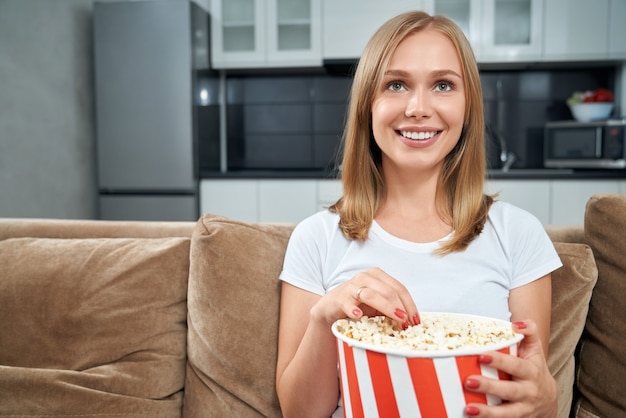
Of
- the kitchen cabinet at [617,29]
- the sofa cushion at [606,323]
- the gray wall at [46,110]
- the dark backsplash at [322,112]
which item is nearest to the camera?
the sofa cushion at [606,323]

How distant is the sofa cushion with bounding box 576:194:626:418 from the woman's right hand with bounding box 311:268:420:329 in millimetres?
604

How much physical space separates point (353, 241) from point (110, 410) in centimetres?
58

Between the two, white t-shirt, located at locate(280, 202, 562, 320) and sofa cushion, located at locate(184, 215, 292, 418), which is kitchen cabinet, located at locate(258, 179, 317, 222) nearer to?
sofa cushion, located at locate(184, 215, 292, 418)

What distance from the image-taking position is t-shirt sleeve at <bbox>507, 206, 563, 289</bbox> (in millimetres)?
975

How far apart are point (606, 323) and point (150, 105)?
321cm

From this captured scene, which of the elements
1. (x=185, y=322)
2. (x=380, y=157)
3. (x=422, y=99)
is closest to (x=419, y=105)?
(x=422, y=99)

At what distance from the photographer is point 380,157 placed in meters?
1.16

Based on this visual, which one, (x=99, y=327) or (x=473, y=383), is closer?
(x=473, y=383)

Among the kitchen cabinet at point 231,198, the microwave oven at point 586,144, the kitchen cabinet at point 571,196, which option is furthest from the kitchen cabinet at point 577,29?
the kitchen cabinet at point 231,198

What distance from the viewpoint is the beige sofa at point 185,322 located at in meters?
1.09

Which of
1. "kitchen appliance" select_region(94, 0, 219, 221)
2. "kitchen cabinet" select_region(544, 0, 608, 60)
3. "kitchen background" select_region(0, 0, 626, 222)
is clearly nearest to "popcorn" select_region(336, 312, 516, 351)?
"kitchen background" select_region(0, 0, 626, 222)

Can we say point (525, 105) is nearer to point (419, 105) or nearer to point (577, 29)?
point (577, 29)

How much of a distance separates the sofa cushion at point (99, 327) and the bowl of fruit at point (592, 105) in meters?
3.30

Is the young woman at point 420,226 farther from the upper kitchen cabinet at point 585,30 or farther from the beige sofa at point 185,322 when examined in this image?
the upper kitchen cabinet at point 585,30
